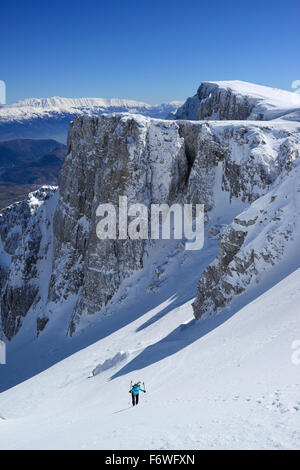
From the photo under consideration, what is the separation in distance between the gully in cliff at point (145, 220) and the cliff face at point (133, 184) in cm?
73

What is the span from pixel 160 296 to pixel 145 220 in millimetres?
9732

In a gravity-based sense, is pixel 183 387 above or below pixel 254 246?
below

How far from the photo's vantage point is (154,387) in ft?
55.3

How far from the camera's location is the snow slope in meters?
9.00

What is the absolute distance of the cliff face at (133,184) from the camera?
36094mm

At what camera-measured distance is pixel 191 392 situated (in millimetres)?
13102

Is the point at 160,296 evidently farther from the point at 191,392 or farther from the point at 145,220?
the point at 191,392

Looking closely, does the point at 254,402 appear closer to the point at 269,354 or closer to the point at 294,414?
the point at 294,414

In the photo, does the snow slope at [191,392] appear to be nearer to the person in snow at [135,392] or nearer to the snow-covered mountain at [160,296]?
the snow-covered mountain at [160,296]

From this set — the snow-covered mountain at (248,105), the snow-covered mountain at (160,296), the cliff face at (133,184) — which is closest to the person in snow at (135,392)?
the snow-covered mountain at (160,296)

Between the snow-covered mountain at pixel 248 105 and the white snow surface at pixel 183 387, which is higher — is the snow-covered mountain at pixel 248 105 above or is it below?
above

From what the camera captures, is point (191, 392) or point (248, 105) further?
point (248, 105)

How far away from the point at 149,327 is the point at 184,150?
21.4 meters

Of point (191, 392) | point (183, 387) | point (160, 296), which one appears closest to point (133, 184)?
point (160, 296)
